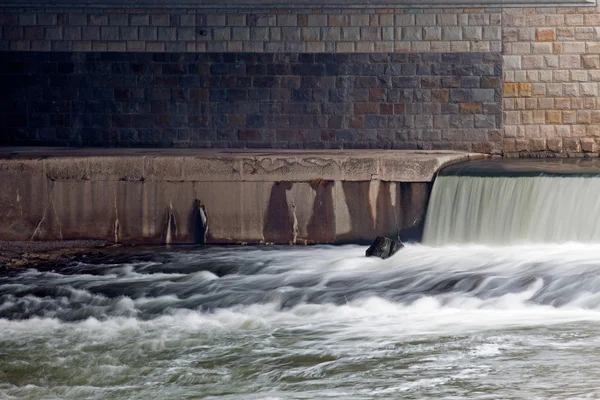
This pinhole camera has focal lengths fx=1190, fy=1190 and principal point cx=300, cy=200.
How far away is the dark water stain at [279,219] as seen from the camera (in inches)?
542

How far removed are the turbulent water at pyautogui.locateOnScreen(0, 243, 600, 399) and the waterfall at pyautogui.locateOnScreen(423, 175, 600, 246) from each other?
26 centimetres

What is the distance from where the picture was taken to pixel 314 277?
466 inches

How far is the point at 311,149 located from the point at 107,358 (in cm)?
742

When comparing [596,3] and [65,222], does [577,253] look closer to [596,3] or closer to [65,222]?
[596,3]

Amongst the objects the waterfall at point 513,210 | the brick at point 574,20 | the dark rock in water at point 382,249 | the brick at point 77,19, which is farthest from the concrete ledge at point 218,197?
the brick at point 574,20

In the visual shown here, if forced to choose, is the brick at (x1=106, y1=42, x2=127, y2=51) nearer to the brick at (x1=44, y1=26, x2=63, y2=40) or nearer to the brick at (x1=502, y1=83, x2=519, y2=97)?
the brick at (x1=44, y1=26, x2=63, y2=40)

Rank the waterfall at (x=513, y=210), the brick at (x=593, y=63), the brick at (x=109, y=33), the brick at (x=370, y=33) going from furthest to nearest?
the brick at (x=109, y=33) < the brick at (x=370, y=33) < the brick at (x=593, y=63) < the waterfall at (x=513, y=210)

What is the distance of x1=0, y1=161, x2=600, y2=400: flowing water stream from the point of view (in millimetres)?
7949

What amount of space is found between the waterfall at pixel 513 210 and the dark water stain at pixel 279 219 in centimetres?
158

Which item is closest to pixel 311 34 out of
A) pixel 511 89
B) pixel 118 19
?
pixel 118 19

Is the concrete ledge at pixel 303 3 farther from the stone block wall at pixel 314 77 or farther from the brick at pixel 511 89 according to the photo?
the brick at pixel 511 89

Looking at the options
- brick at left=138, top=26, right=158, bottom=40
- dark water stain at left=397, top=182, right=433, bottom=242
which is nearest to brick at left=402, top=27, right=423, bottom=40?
dark water stain at left=397, top=182, right=433, bottom=242

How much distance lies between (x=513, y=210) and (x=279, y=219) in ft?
8.82

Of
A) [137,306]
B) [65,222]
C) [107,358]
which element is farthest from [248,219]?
[107,358]
